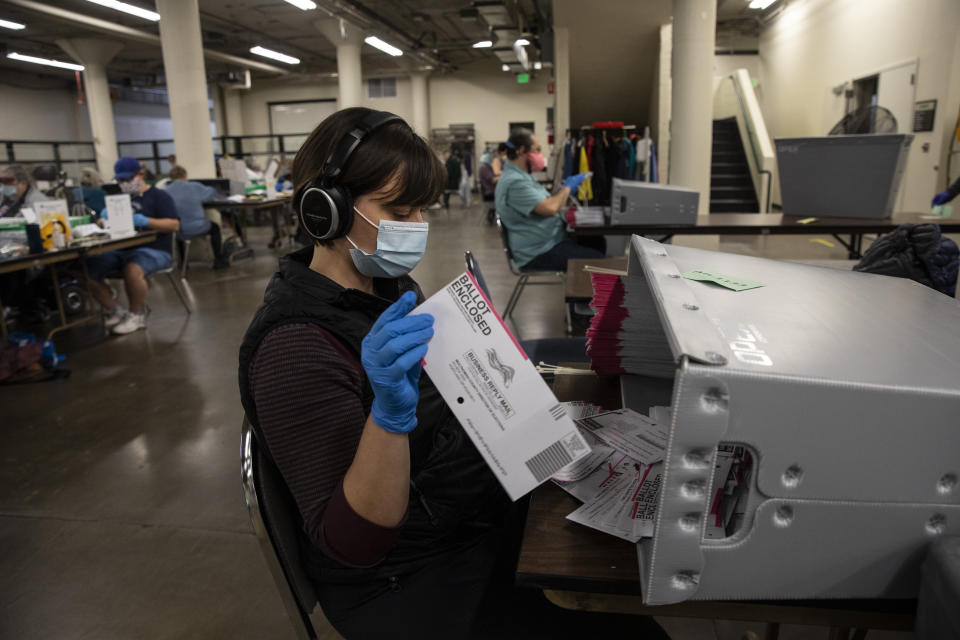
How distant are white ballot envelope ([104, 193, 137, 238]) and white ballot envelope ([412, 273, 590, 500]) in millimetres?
4618

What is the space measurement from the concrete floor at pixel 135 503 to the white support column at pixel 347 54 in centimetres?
981

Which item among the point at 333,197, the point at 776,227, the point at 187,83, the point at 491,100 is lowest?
the point at 776,227

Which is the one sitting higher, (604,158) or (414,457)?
(604,158)

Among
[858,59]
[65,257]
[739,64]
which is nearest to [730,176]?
[858,59]

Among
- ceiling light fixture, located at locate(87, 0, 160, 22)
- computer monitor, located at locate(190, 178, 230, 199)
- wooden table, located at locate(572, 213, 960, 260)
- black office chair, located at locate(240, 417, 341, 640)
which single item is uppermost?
ceiling light fixture, located at locate(87, 0, 160, 22)

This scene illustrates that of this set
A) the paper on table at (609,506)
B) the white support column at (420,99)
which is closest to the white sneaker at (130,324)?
the paper on table at (609,506)

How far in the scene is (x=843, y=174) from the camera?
12.5 feet

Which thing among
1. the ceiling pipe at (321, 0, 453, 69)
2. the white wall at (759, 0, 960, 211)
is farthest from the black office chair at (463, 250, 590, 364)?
the ceiling pipe at (321, 0, 453, 69)

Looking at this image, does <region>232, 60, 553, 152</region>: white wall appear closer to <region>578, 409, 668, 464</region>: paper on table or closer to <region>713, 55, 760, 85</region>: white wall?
<region>713, 55, 760, 85</region>: white wall

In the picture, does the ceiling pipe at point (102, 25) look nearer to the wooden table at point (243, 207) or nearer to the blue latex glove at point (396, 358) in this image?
the wooden table at point (243, 207)

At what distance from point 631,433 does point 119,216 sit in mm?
4741

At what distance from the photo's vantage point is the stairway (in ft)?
32.3

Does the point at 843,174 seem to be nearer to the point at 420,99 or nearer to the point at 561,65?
the point at 561,65

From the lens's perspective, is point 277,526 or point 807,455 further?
point 277,526
